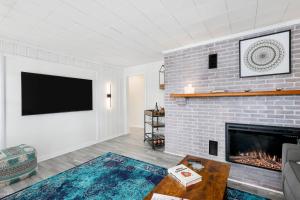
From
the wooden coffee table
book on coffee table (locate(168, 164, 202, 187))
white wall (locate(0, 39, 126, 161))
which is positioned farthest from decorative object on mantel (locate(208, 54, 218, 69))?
white wall (locate(0, 39, 126, 161))

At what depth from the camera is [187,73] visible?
2.96 metres

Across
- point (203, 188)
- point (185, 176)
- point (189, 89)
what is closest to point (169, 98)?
point (189, 89)

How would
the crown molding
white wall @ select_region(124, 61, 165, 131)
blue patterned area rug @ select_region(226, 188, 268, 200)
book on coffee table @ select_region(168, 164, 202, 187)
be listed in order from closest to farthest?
1. book on coffee table @ select_region(168, 164, 202, 187)
2. blue patterned area rug @ select_region(226, 188, 268, 200)
3. the crown molding
4. white wall @ select_region(124, 61, 165, 131)

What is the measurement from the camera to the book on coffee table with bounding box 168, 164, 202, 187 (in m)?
1.40

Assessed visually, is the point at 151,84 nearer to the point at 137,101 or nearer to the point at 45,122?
the point at 137,101

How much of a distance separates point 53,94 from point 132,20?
2.35 m

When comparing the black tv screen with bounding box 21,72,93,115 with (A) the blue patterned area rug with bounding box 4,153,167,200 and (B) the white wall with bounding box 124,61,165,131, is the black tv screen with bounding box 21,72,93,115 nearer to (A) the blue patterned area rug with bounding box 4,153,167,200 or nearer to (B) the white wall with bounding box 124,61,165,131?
(A) the blue patterned area rug with bounding box 4,153,167,200

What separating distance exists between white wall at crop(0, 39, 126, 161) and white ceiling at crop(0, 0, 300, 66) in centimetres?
34

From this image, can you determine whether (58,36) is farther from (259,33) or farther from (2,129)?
(259,33)

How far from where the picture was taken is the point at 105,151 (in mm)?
3514

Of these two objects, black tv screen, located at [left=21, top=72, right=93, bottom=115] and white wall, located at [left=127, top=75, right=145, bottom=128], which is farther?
white wall, located at [left=127, top=75, right=145, bottom=128]

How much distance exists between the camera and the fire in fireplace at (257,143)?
2031mm

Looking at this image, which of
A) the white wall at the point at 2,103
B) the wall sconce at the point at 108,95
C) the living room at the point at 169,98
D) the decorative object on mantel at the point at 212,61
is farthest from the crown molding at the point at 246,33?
Result: the white wall at the point at 2,103

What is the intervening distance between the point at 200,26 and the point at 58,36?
229 cm
